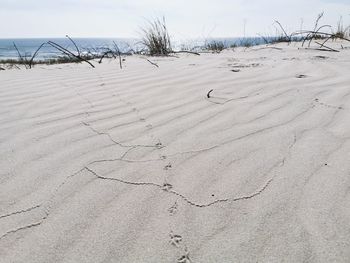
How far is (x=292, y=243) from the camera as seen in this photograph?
103 centimetres

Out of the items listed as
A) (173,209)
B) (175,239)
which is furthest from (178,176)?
(175,239)

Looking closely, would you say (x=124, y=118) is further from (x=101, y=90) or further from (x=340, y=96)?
(x=340, y=96)

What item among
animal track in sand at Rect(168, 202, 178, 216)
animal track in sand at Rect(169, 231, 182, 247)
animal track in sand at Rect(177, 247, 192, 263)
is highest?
animal track in sand at Rect(168, 202, 178, 216)

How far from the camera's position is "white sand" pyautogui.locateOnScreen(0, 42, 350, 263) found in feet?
3.43

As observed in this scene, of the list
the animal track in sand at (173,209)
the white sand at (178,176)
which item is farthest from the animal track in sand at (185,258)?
the animal track in sand at (173,209)

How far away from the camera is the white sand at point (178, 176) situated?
104 cm

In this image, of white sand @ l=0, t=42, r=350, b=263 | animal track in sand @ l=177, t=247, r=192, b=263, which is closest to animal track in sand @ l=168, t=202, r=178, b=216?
white sand @ l=0, t=42, r=350, b=263

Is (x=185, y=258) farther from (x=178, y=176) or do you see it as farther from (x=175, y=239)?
(x=178, y=176)

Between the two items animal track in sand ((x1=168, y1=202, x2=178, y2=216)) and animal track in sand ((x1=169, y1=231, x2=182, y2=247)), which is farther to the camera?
animal track in sand ((x1=168, y1=202, x2=178, y2=216))

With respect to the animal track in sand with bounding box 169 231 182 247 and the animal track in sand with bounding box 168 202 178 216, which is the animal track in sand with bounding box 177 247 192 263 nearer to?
the animal track in sand with bounding box 169 231 182 247

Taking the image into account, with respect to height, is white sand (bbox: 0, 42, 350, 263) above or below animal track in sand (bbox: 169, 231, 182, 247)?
above

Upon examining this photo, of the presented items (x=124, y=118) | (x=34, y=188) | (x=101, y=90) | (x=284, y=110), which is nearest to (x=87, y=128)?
(x=124, y=118)

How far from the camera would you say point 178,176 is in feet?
4.60

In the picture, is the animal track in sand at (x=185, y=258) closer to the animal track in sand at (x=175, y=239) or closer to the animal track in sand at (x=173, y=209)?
the animal track in sand at (x=175, y=239)
